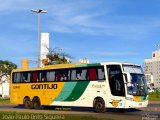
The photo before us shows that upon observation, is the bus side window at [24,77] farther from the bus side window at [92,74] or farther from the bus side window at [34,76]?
the bus side window at [92,74]

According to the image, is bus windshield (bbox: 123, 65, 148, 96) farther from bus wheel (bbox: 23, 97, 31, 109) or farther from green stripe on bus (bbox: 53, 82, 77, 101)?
bus wheel (bbox: 23, 97, 31, 109)

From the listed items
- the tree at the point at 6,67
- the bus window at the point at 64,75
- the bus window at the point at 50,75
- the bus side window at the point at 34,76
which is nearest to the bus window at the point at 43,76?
the bus window at the point at 50,75

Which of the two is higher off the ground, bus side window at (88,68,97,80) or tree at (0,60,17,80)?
tree at (0,60,17,80)

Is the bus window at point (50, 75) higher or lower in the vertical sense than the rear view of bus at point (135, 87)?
higher

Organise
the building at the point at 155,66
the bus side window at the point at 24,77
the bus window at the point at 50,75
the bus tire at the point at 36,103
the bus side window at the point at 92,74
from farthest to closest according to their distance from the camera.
A: the building at the point at 155,66
the bus side window at the point at 24,77
the bus tire at the point at 36,103
the bus window at the point at 50,75
the bus side window at the point at 92,74

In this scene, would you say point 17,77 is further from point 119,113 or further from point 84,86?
point 119,113

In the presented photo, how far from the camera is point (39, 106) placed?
31359 millimetres

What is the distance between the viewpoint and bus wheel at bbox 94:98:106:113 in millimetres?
25856

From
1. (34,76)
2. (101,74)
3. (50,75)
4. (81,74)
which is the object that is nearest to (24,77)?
(34,76)

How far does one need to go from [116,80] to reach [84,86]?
111 inches

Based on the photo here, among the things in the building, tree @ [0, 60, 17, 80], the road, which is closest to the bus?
the road

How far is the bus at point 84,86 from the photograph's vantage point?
2491cm

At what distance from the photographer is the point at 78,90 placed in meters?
27.6

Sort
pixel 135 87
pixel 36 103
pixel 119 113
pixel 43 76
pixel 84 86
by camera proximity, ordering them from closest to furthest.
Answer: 1. pixel 135 87
2. pixel 119 113
3. pixel 84 86
4. pixel 43 76
5. pixel 36 103
